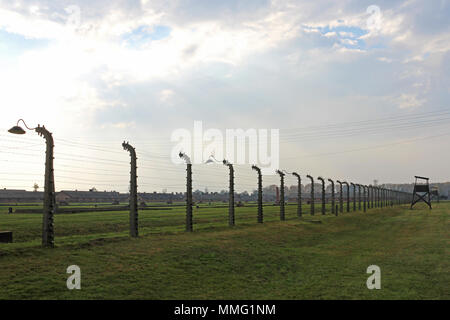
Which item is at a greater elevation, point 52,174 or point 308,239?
point 52,174

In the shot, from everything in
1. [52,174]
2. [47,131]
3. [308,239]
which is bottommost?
[308,239]

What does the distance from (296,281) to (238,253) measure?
515cm

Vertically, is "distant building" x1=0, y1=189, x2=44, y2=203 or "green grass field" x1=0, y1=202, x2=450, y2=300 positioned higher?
"green grass field" x1=0, y1=202, x2=450, y2=300

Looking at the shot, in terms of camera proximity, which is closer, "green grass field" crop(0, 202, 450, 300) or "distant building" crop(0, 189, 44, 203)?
"green grass field" crop(0, 202, 450, 300)

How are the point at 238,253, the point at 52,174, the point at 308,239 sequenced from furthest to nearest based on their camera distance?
the point at 308,239 → the point at 238,253 → the point at 52,174

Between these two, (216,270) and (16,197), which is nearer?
(216,270)

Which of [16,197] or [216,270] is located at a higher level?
[216,270]

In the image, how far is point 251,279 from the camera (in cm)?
1409

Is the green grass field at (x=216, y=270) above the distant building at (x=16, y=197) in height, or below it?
above

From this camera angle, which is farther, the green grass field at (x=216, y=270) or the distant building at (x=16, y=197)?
the distant building at (x=16, y=197)
